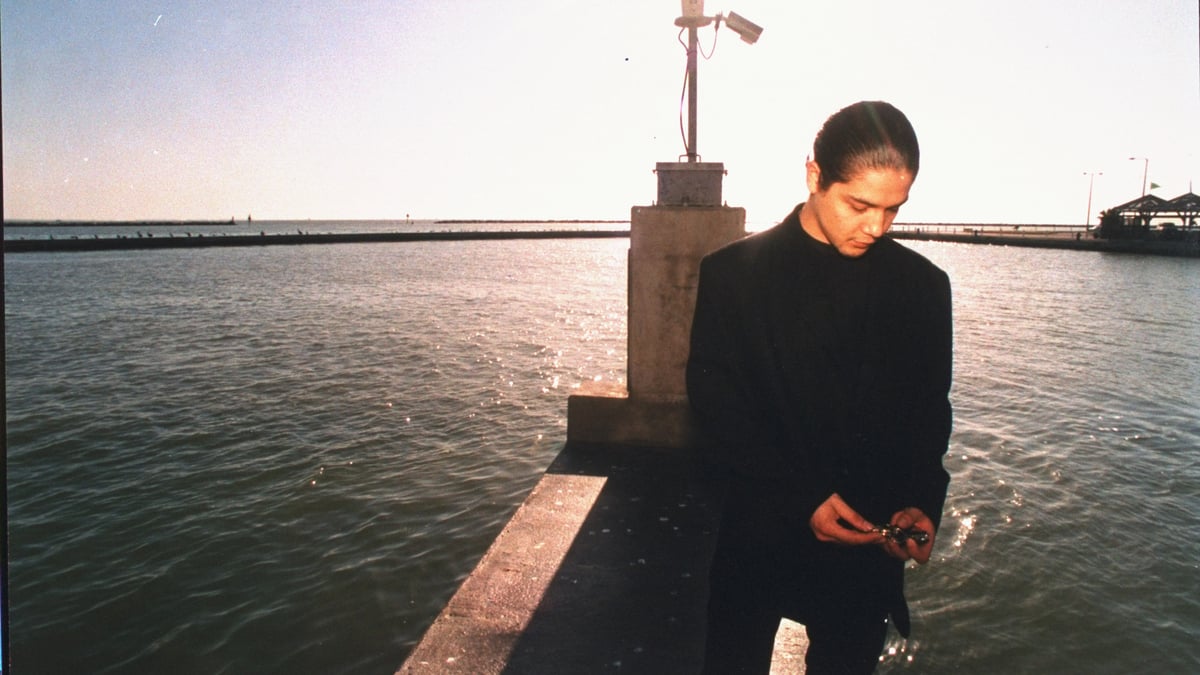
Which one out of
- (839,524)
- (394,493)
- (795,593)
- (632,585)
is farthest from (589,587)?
(394,493)

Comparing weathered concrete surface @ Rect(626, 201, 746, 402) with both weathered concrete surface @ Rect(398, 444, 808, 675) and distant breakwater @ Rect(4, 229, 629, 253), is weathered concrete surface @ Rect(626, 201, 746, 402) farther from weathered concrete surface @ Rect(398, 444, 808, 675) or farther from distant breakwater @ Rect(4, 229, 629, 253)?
distant breakwater @ Rect(4, 229, 629, 253)

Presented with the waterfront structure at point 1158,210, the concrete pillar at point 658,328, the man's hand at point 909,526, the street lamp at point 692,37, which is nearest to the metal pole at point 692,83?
the street lamp at point 692,37

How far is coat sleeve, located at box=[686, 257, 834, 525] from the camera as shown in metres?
1.79

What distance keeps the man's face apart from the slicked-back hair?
2 cm

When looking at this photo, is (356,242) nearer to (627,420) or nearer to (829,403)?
(627,420)

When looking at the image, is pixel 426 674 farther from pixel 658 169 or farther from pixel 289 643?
pixel 658 169

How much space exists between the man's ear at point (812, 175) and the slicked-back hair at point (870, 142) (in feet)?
0.17

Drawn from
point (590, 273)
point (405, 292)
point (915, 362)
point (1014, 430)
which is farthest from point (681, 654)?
point (590, 273)

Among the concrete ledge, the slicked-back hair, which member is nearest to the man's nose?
the slicked-back hair

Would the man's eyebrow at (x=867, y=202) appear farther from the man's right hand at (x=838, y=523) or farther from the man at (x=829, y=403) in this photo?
the man's right hand at (x=838, y=523)

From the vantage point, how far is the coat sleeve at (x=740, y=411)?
5.88ft

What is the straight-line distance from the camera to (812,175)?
1.85m

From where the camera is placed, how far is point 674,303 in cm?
542

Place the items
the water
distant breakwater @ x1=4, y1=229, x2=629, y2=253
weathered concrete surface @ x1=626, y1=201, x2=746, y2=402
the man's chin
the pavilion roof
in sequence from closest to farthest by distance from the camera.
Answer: the man's chin < the water < weathered concrete surface @ x1=626, y1=201, x2=746, y2=402 < the pavilion roof < distant breakwater @ x1=4, y1=229, x2=629, y2=253
